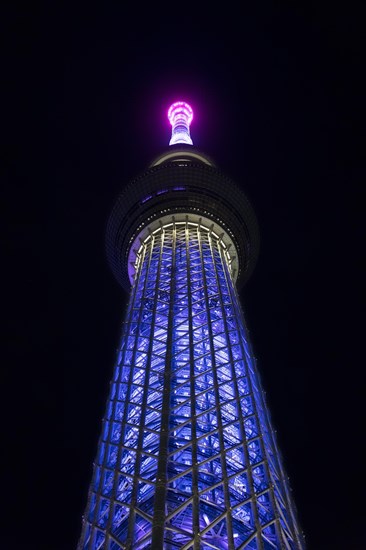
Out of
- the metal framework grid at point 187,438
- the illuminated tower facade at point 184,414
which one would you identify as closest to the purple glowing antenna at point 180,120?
the illuminated tower facade at point 184,414

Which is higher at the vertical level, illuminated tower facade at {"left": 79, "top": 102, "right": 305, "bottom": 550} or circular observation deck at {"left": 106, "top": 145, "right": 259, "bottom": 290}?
circular observation deck at {"left": 106, "top": 145, "right": 259, "bottom": 290}

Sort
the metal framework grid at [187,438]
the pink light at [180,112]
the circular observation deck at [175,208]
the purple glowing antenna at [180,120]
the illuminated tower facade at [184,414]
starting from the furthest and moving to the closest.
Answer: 1. the pink light at [180,112]
2. the purple glowing antenna at [180,120]
3. the circular observation deck at [175,208]
4. the illuminated tower facade at [184,414]
5. the metal framework grid at [187,438]

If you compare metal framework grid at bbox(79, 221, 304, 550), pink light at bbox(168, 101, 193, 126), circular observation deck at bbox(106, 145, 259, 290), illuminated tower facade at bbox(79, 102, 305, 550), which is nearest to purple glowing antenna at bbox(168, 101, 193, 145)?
pink light at bbox(168, 101, 193, 126)

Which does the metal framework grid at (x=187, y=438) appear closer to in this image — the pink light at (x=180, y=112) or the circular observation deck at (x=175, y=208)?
the circular observation deck at (x=175, y=208)

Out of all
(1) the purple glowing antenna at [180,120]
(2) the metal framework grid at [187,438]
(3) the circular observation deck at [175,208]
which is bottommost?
(2) the metal framework grid at [187,438]

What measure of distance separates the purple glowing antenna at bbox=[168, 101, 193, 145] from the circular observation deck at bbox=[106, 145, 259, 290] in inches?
526

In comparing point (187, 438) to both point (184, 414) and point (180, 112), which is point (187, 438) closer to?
point (184, 414)

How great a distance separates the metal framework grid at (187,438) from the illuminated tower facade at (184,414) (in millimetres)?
49

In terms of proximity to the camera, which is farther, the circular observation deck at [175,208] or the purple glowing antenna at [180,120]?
the purple glowing antenna at [180,120]

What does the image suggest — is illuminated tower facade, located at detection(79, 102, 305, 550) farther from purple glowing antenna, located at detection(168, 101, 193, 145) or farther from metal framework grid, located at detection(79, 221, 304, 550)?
purple glowing antenna, located at detection(168, 101, 193, 145)

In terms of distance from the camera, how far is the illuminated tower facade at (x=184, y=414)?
1595 cm

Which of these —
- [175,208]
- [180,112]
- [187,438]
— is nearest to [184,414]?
[187,438]

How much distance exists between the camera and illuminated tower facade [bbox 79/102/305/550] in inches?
628

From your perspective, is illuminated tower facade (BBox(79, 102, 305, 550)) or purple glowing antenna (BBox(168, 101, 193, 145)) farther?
purple glowing antenna (BBox(168, 101, 193, 145))
